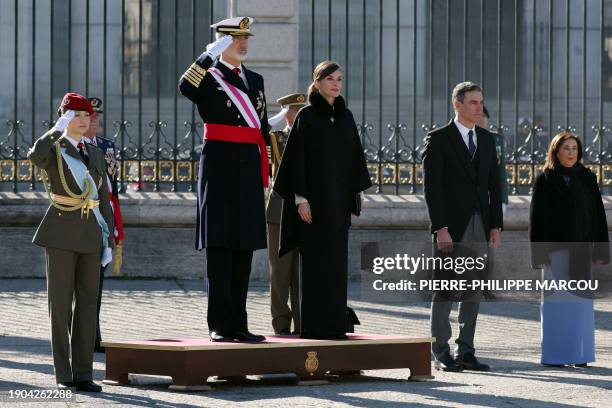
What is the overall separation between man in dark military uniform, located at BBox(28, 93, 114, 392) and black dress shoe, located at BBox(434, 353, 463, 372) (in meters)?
2.21

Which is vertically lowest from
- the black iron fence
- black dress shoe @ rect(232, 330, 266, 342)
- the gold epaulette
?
black dress shoe @ rect(232, 330, 266, 342)

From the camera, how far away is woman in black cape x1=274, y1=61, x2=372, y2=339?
831cm

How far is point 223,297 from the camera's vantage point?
8148mm

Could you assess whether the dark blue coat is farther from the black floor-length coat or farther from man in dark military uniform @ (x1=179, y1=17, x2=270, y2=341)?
the black floor-length coat

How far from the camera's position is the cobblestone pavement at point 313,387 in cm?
761

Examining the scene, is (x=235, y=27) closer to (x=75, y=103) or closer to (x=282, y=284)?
(x=75, y=103)

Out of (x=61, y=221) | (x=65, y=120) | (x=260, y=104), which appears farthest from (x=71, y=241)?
(x=260, y=104)

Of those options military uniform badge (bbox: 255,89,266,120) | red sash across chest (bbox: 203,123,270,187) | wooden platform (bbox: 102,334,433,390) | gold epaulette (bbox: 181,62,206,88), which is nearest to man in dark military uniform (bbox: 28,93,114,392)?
wooden platform (bbox: 102,334,433,390)

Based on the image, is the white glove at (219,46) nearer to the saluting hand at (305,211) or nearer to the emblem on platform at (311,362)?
the saluting hand at (305,211)

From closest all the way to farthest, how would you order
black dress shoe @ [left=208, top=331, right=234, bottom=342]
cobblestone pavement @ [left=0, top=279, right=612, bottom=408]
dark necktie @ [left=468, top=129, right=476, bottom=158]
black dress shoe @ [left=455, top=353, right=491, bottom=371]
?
1. cobblestone pavement @ [left=0, top=279, right=612, bottom=408]
2. black dress shoe @ [left=208, top=331, right=234, bottom=342]
3. black dress shoe @ [left=455, top=353, right=491, bottom=371]
4. dark necktie @ [left=468, top=129, right=476, bottom=158]

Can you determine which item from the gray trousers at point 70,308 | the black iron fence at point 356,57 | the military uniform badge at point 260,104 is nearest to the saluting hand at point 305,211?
the military uniform badge at point 260,104

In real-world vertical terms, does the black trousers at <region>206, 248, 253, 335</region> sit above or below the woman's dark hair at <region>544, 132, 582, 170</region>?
below

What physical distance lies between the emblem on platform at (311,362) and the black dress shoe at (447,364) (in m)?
1.18

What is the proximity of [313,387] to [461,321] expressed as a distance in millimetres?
1436
